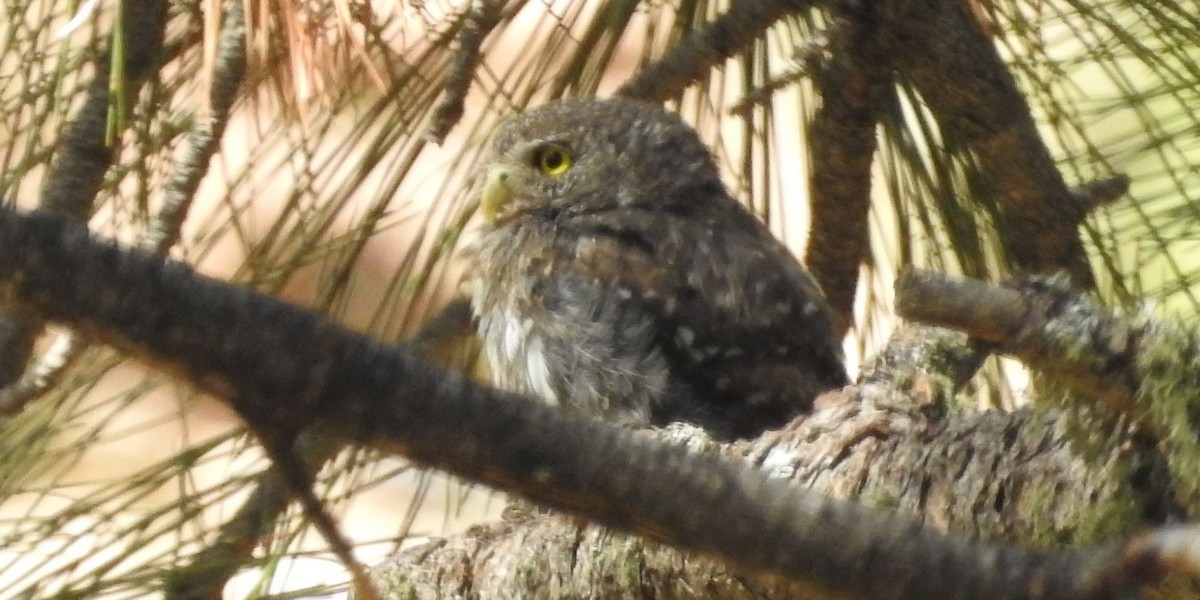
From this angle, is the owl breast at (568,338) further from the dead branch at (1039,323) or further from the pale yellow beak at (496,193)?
the dead branch at (1039,323)

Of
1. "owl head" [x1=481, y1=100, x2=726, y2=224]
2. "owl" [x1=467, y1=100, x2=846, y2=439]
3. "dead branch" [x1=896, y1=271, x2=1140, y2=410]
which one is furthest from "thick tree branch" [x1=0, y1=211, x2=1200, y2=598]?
"owl head" [x1=481, y1=100, x2=726, y2=224]

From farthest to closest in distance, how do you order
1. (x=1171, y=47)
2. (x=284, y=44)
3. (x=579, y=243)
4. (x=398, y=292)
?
(x=579, y=243), (x=398, y=292), (x=1171, y=47), (x=284, y=44)

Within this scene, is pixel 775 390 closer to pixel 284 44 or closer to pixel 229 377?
pixel 284 44

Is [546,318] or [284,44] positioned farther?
[546,318]

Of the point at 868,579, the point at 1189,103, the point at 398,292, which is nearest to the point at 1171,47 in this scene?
the point at 1189,103

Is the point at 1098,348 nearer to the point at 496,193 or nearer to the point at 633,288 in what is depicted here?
the point at 633,288

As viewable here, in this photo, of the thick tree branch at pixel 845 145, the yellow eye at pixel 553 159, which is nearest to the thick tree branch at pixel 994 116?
the thick tree branch at pixel 845 145

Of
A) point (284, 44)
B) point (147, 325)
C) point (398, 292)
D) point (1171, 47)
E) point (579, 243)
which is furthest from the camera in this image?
point (579, 243)

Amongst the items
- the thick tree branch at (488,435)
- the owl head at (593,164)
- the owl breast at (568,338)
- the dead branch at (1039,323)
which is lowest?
the thick tree branch at (488,435)

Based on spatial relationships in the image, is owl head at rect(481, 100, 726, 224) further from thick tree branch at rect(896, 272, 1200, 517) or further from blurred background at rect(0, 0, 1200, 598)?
thick tree branch at rect(896, 272, 1200, 517)
